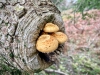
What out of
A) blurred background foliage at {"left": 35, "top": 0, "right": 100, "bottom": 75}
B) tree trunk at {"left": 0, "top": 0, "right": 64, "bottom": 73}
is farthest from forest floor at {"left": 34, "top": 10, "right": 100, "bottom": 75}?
tree trunk at {"left": 0, "top": 0, "right": 64, "bottom": 73}

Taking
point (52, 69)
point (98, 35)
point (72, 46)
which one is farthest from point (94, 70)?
point (98, 35)

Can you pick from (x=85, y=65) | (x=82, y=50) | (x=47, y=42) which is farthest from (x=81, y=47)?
(x=47, y=42)

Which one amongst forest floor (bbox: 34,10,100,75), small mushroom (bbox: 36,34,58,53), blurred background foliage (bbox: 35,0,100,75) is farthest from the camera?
forest floor (bbox: 34,10,100,75)

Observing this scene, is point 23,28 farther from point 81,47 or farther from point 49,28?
point 81,47

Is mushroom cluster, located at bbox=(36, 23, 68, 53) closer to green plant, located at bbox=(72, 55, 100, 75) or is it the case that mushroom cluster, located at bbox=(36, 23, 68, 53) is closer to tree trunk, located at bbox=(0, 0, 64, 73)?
tree trunk, located at bbox=(0, 0, 64, 73)

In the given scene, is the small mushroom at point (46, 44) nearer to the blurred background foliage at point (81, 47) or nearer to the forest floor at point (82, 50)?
the blurred background foliage at point (81, 47)

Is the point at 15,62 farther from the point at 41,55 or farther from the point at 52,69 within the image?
the point at 52,69
